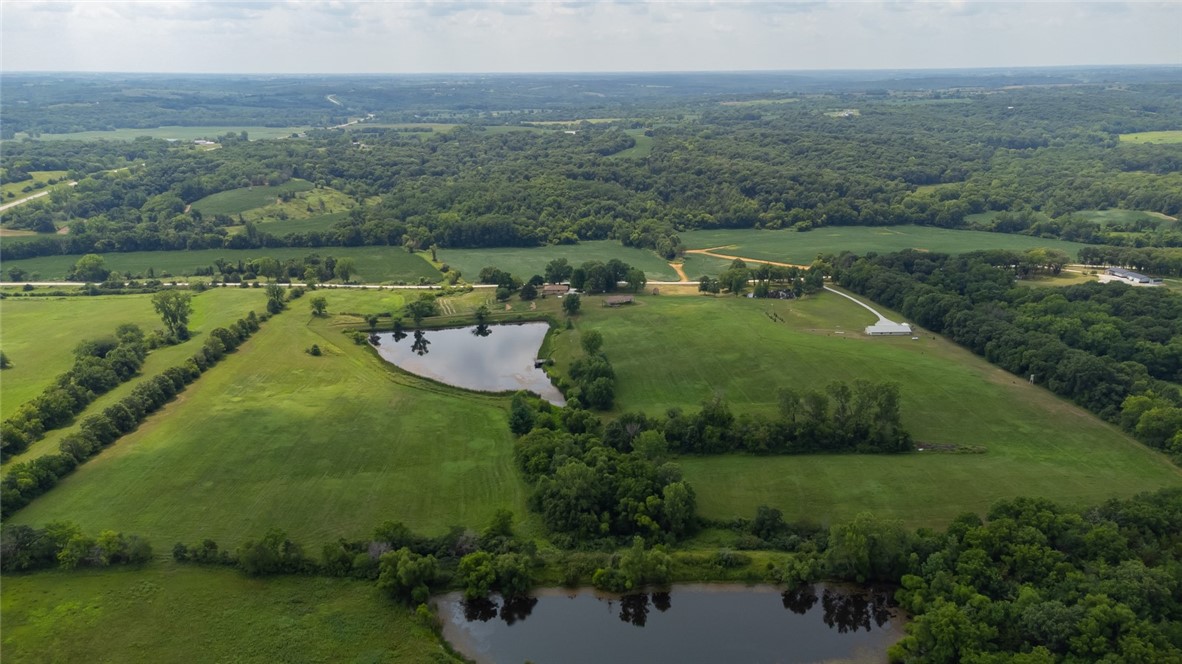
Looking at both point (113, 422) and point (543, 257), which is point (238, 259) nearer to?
point (543, 257)

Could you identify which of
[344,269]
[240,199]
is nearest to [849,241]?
[344,269]

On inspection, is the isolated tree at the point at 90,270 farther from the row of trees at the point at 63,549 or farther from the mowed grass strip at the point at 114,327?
the row of trees at the point at 63,549

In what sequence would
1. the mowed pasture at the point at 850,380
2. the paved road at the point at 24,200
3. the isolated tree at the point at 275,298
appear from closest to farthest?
the mowed pasture at the point at 850,380 < the isolated tree at the point at 275,298 < the paved road at the point at 24,200

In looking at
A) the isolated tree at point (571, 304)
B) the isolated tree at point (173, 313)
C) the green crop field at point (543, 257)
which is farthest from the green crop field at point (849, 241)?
the isolated tree at point (173, 313)

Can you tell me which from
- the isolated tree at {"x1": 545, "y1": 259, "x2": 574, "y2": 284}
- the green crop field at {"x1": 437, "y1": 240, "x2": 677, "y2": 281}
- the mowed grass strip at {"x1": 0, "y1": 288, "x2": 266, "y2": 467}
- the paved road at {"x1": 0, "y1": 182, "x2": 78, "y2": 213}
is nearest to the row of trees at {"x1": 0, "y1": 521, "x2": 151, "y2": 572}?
the mowed grass strip at {"x1": 0, "y1": 288, "x2": 266, "y2": 467}

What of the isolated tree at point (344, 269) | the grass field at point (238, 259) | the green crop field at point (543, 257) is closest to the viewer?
the isolated tree at point (344, 269)

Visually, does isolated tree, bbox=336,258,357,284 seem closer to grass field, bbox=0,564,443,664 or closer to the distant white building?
grass field, bbox=0,564,443,664

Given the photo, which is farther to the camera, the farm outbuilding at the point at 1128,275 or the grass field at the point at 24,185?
the grass field at the point at 24,185

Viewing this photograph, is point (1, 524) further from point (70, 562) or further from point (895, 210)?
point (895, 210)
